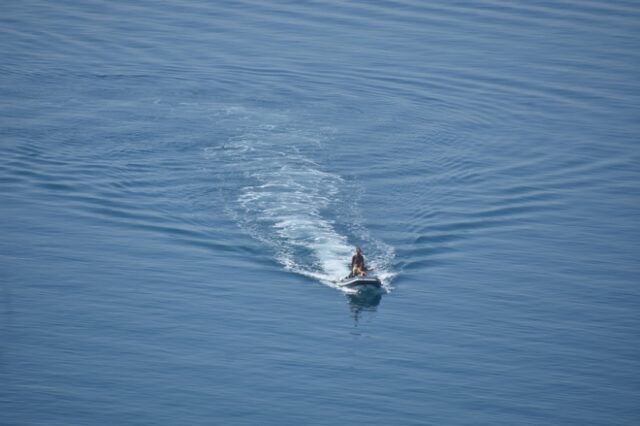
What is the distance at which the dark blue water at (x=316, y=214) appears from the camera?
59656 millimetres

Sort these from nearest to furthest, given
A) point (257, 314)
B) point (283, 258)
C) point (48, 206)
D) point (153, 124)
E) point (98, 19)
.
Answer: point (257, 314)
point (283, 258)
point (48, 206)
point (153, 124)
point (98, 19)

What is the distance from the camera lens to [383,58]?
109m

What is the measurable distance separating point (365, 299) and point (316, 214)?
11.1 m

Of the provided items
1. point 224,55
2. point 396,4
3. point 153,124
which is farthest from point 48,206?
point 396,4

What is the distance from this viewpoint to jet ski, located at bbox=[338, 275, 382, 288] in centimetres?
6769

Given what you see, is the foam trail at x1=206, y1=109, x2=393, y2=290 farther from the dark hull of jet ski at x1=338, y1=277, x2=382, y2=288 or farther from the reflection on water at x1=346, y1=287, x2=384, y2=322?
the reflection on water at x1=346, y1=287, x2=384, y2=322

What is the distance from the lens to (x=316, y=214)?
254ft

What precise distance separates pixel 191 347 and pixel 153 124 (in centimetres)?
3341

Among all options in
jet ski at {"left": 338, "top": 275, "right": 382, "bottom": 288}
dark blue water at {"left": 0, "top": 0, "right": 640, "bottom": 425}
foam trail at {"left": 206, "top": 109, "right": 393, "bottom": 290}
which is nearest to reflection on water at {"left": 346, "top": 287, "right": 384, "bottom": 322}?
dark blue water at {"left": 0, "top": 0, "right": 640, "bottom": 425}

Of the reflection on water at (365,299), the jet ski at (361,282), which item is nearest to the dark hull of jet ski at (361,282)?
the jet ski at (361,282)

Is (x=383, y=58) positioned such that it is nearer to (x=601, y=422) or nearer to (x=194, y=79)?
(x=194, y=79)

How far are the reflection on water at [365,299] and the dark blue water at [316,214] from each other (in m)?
0.19

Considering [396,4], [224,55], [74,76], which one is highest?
[396,4]

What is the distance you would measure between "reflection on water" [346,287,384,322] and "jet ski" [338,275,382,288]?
1.45 ft
